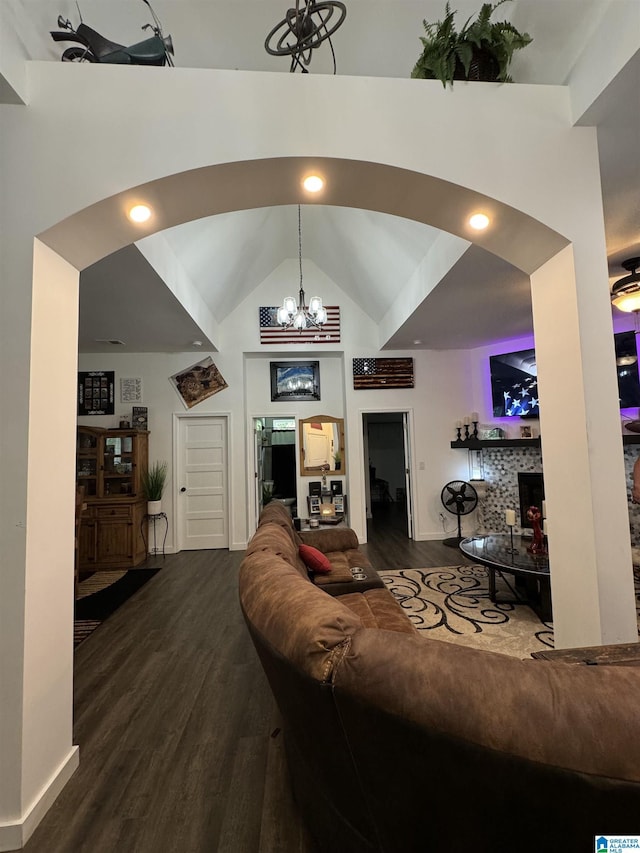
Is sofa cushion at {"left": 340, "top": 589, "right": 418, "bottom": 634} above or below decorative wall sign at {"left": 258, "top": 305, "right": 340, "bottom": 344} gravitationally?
below

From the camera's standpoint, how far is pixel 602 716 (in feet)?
2.25

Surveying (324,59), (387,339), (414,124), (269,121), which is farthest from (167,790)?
(387,339)

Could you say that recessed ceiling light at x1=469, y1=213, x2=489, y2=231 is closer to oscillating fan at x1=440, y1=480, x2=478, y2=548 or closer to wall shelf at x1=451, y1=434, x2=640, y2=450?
wall shelf at x1=451, y1=434, x2=640, y2=450

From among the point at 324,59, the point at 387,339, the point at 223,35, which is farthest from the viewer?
the point at 387,339

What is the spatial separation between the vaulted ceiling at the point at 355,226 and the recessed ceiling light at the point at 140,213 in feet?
2.44

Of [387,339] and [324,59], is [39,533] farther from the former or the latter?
[387,339]

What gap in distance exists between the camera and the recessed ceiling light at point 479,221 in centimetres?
187

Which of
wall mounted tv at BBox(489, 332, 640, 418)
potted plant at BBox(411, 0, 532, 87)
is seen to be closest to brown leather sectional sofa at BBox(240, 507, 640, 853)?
potted plant at BBox(411, 0, 532, 87)

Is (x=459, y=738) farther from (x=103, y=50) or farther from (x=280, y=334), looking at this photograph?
(x=280, y=334)

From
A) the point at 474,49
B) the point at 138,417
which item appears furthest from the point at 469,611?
the point at 138,417

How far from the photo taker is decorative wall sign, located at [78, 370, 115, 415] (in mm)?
5594

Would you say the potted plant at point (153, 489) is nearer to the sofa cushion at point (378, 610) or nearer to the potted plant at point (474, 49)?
the sofa cushion at point (378, 610)

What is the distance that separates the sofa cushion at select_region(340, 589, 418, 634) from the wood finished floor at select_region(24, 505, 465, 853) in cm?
70

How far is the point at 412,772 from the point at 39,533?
5.18 feet
